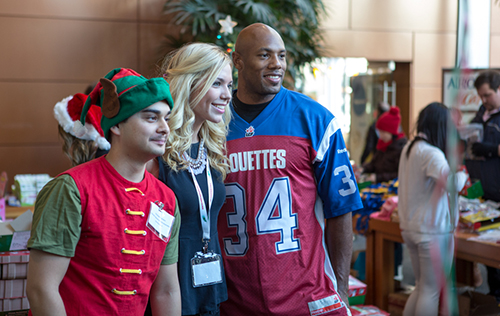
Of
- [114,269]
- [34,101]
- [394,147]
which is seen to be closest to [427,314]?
[394,147]

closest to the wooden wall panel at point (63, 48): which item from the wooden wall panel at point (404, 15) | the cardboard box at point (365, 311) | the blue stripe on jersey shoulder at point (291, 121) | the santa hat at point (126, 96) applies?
the wooden wall panel at point (404, 15)

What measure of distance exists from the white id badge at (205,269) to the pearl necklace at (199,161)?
267 millimetres

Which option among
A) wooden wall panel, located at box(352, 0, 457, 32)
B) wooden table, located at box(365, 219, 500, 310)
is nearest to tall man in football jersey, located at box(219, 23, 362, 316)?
wooden table, located at box(365, 219, 500, 310)

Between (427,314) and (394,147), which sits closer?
(427,314)

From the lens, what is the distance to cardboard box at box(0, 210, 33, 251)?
6.95ft

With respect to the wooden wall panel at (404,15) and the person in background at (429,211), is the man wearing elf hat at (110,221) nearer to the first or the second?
the person in background at (429,211)

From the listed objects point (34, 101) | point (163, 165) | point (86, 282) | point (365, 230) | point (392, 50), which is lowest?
point (365, 230)

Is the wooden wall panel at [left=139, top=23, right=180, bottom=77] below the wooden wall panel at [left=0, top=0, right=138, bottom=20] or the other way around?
below

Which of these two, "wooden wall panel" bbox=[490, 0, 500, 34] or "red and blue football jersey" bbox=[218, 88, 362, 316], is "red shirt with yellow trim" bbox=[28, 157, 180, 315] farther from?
"wooden wall panel" bbox=[490, 0, 500, 34]

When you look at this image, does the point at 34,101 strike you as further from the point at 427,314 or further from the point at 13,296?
the point at 427,314

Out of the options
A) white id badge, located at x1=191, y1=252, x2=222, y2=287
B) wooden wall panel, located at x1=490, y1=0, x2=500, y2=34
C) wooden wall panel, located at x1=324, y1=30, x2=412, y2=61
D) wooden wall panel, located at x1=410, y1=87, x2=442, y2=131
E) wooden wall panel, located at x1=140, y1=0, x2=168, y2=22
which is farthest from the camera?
wooden wall panel, located at x1=490, y1=0, x2=500, y2=34

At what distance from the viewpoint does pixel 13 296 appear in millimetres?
2082

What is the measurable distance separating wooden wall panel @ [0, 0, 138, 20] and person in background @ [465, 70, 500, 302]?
378 cm

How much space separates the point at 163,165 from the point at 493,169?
3.00m
